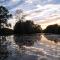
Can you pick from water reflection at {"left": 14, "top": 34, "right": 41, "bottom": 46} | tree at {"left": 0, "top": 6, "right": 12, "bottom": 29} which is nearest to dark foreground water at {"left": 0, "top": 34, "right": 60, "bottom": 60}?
water reflection at {"left": 14, "top": 34, "right": 41, "bottom": 46}

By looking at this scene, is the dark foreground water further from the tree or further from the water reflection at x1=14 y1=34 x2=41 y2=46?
the tree

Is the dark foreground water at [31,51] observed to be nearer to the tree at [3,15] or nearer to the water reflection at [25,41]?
the water reflection at [25,41]

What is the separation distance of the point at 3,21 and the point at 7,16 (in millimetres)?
2453

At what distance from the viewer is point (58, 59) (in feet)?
39.2

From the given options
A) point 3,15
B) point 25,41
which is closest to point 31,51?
point 25,41

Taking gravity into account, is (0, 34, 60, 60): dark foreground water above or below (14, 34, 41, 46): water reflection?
below

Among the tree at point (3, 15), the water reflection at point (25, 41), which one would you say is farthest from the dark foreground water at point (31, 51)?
the tree at point (3, 15)

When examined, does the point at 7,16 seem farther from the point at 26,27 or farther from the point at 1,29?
the point at 26,27

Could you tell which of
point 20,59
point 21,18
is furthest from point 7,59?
point 21,18

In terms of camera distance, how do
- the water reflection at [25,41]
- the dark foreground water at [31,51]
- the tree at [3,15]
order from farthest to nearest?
the tree at [3,15] → the water reflection at [25,41] → the dark foreground water at [31,51]

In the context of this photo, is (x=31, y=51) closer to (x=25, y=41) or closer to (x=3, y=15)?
(x=25, y=41)

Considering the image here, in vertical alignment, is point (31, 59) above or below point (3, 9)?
below

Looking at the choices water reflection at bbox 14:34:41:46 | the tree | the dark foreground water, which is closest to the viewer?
the dark foreground water

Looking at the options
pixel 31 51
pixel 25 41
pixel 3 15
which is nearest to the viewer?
pixel 31 51
